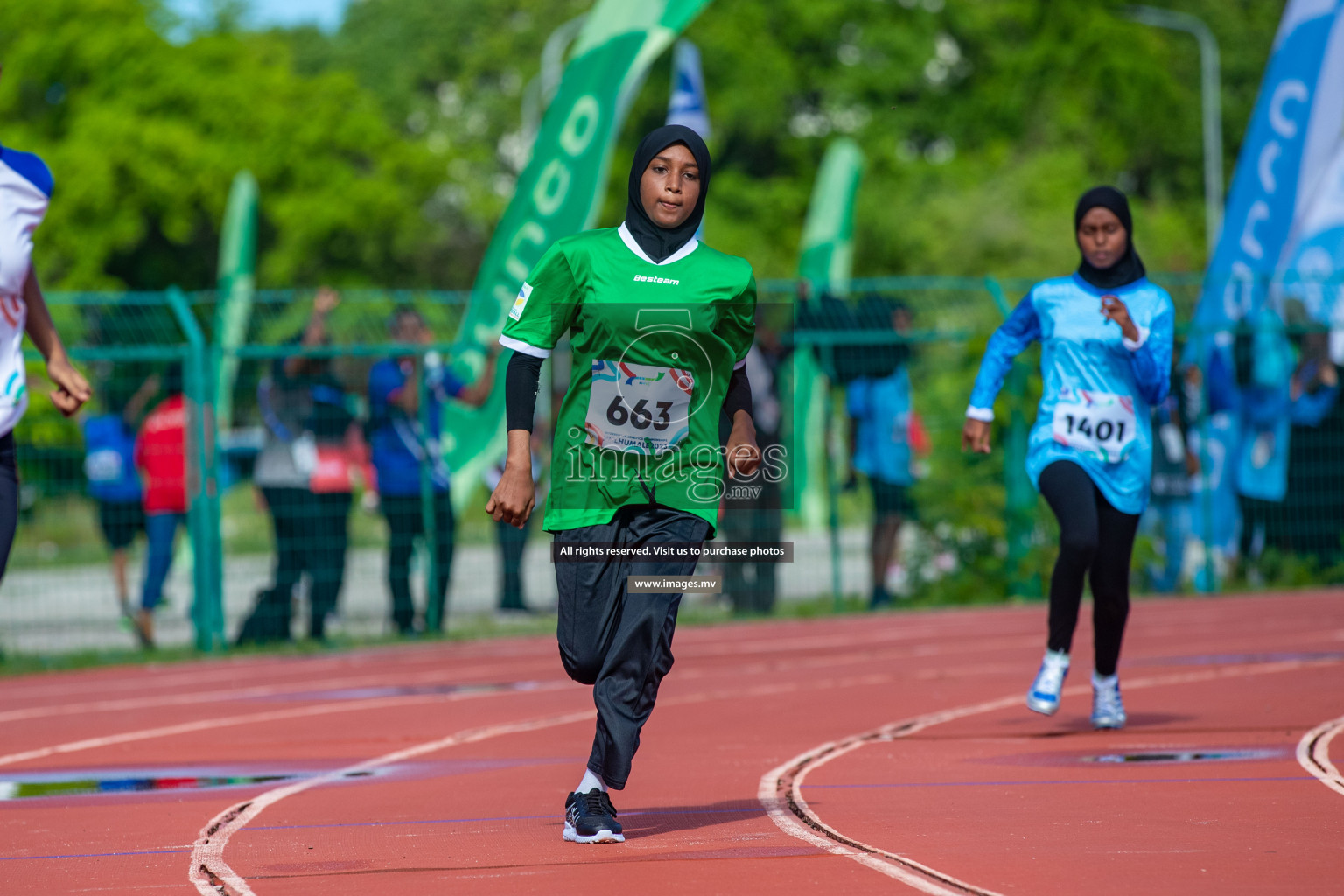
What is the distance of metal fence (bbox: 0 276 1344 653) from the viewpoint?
42.0ft

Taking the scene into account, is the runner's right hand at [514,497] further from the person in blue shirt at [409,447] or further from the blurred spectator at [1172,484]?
the blurred spectator at [1172,484]

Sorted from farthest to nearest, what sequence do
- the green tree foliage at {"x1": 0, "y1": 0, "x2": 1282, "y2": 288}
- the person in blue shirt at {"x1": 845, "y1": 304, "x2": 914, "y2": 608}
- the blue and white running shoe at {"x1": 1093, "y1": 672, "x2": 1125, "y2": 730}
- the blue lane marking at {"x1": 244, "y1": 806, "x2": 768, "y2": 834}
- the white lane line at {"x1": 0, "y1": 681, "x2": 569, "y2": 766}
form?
1. the green tree foliage at {"x1": 0, "y1": 0, "x2": 1282, "y2": 288}
2. the person in blue shirt at {"x1": 845, "y1": 304, "x2": 914, "y2": 608}
3. the white lane line at {"x1": 0, "y1": 681, "x2": 569, "y2": 766}
4. the blue and white running shoe at {"x1": 1093, "y1": 672, "x2": 1125, "y2": 730}
5. the blue lane marking at {"x1": 244, "y1": 806, "x2": 768, "y2": 834}

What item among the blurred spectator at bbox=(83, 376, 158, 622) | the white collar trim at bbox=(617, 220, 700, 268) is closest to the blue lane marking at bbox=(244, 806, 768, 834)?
the white collar trim at bbox=(617, 220, 700, 268)

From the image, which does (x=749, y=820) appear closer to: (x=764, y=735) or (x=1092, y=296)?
(x=764, y=735)

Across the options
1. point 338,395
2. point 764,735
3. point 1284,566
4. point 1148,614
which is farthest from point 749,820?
point 1284,566

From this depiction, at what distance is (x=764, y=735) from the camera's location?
8141mm

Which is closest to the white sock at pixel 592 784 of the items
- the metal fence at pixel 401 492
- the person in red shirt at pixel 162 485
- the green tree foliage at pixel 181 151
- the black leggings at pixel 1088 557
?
the black leggings at pixel 1088 557

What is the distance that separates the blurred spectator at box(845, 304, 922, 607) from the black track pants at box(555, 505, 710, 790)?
8.69 meters

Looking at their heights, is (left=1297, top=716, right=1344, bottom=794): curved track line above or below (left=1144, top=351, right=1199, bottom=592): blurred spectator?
below

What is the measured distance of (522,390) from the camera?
5590mm

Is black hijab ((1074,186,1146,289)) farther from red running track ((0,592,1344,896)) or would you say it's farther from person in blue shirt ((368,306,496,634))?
person in blue shirt ((368,306,496,634))

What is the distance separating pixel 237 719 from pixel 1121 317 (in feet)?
15.9

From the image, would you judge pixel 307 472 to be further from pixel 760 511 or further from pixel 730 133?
pixel 730 133

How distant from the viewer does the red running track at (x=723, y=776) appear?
→ 5109 millimetres
